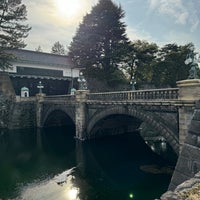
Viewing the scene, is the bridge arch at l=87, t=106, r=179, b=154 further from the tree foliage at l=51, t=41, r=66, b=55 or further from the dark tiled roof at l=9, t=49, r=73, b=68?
the tree foliage at l=51, t=41, r=66, b=55

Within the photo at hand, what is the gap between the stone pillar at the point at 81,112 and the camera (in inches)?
1062

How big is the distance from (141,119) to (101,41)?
29619 millimetres

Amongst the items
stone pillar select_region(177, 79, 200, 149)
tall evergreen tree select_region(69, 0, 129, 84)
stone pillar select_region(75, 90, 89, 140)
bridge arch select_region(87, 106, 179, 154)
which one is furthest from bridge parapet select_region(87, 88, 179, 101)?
tall evergreen tree select_region(69, 0, 129, 84)

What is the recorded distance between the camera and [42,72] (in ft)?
153

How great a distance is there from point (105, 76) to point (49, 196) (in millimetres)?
33341

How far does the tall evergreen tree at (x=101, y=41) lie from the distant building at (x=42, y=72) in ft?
20.2

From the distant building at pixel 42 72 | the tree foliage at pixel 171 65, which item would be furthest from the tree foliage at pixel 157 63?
the distant building at pixel 42 72

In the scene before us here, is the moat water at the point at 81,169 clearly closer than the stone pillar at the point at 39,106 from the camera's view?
Yes

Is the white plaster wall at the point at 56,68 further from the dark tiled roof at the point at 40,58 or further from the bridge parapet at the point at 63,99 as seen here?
the bridge parapet at the point at 63,99

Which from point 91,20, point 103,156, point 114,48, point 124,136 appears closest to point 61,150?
point 103,156

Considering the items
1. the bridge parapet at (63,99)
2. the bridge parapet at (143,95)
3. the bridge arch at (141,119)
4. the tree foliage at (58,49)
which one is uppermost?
the tree foliage at (58,49)

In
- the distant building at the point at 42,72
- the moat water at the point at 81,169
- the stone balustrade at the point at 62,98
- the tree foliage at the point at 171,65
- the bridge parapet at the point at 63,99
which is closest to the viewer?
the moat water at the point at 81,169

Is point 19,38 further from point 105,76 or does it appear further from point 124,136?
point 124,136

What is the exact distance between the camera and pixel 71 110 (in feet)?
99.6
